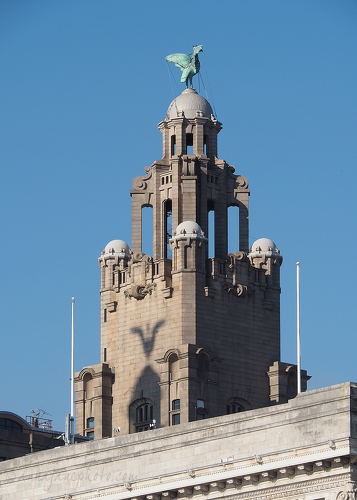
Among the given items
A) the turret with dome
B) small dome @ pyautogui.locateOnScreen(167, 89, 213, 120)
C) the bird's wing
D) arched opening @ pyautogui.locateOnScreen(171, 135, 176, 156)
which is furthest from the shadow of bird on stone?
the bird's wing

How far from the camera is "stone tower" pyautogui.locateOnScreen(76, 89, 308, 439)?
430 ft

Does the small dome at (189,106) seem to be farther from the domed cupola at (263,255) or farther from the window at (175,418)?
the window at (175,418)

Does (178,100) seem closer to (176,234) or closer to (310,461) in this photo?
(176,234)

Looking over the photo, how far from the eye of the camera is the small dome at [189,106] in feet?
456

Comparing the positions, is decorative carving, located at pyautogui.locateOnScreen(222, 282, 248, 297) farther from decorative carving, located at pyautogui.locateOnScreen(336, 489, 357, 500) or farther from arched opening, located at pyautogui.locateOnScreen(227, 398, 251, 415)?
decorative carving, located at pyautogui.locateOnScreen(336, 489, 357, 500)

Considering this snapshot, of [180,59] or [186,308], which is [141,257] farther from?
[180,59]

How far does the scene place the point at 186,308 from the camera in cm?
13188

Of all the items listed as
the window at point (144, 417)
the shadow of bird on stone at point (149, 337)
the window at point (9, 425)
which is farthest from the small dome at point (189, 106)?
the window at point (9, 425)

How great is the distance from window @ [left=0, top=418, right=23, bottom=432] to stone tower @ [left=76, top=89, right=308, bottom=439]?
4.21 metres

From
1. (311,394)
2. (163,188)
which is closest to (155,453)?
(311,394)

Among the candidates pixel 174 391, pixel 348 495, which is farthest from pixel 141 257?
pixel 348 495

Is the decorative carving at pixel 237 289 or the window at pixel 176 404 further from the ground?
the decorative carving at pixel 237 289

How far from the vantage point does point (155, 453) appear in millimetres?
99312

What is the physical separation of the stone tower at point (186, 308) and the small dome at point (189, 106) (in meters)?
0.07
